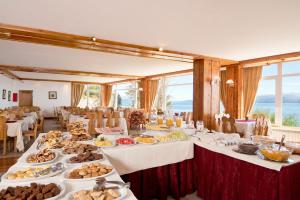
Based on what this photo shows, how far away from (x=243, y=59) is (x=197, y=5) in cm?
392

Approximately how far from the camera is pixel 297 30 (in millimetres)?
3293

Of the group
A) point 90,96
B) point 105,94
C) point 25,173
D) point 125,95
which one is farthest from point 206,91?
point 90,96

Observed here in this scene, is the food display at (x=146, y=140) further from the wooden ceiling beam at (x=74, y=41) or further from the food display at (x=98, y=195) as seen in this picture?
the wooden ceiling beam at (x=74, y=41)

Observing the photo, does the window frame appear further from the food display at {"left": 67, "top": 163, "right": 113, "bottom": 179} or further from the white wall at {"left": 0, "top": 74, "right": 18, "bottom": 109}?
the white wall at {"left": 0, "top": 74, "right": 18, "bottom": 109}

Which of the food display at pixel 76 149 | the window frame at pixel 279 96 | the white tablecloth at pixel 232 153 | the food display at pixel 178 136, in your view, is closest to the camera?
the white tablecloth at pixel 232 153

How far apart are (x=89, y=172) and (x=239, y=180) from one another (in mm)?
1549

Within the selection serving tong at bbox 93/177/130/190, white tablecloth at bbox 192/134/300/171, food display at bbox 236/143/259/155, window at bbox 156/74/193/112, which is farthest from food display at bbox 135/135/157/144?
window at bbox 156/74/193/112

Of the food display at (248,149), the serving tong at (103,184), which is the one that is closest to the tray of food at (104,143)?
the serving tong at (103,184)

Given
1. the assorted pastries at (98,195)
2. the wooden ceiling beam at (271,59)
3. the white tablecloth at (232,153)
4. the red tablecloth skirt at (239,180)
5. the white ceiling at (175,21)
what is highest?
the white ceiling at (175,21)

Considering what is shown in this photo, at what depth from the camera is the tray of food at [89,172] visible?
1253mm

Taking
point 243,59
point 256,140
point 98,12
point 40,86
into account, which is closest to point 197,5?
point 98,12

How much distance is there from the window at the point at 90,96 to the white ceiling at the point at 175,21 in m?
9.80

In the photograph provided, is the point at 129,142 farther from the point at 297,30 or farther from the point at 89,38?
the point at 297,30

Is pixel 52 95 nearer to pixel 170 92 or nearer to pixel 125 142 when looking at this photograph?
pixel 170 92
